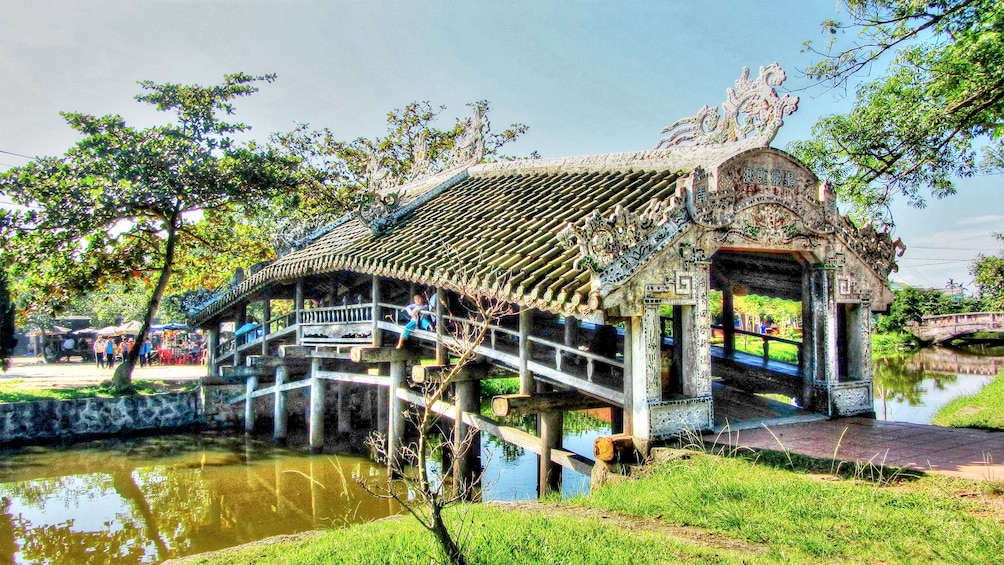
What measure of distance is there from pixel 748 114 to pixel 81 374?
879 inches

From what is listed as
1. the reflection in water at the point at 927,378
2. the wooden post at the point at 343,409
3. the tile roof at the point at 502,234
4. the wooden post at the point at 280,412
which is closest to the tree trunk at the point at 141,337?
the wooden post at the point at 280,412

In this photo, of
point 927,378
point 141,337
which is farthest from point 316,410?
point 927,378

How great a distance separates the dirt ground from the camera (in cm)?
1886

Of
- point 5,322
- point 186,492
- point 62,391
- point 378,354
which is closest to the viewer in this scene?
point 186,492

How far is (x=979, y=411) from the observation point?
11828 millimetres

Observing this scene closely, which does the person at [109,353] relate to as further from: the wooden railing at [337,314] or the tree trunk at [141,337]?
the wooden railing at [337,314]

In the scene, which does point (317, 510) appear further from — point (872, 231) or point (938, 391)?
point (938, 391)

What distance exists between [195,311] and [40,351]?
2329 cm

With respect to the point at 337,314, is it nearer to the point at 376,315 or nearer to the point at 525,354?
the point at 376,315

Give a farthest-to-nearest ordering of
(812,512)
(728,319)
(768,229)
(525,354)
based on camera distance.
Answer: (728,319) → (525,354) → (768,229) → (812,512)

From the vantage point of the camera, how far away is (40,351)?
34250 mm

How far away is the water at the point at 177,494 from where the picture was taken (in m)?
8.80

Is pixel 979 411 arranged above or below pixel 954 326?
below

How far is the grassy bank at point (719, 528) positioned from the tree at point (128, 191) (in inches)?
530
